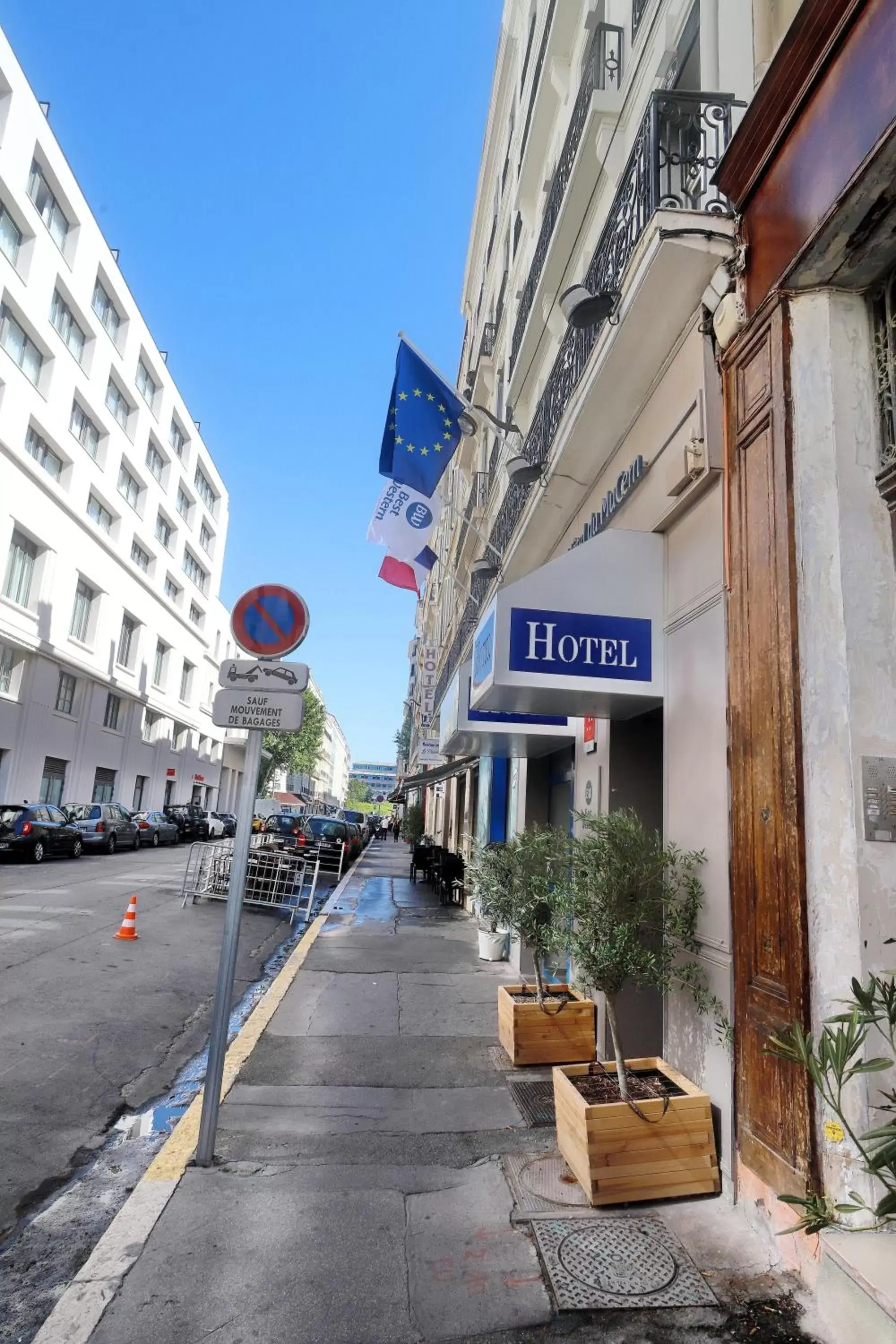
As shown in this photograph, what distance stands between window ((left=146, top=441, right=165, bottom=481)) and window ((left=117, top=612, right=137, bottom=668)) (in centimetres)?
862

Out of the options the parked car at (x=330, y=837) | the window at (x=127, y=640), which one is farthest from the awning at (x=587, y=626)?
the window at (x=127, y=640)

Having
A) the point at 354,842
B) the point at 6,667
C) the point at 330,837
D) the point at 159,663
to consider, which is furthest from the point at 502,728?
the point at 159,663

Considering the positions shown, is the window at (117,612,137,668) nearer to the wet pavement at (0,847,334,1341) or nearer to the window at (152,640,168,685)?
the window at (152,640,168,685)

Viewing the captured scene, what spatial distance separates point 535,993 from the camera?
621 centimetres

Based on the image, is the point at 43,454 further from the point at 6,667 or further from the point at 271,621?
the point at 271,621

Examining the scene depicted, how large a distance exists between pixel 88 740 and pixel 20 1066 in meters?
32.2

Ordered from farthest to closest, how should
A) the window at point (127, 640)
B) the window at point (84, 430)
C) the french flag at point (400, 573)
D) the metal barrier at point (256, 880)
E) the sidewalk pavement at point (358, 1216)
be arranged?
the window at point (127, 640) → the window at point (84, 430) → the metal barrier at point (256, 880) → the french flag at point (400, 573) → the sidewalk pavement at point (358, 1216)

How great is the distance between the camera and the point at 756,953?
351 centimetres

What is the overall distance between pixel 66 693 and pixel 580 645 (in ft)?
108

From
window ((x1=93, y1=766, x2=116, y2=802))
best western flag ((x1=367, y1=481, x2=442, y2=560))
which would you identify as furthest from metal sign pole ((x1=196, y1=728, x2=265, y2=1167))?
window ((x1=93, y1=766, x2=116, y2=802))

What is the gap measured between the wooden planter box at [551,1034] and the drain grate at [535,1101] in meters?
0.30

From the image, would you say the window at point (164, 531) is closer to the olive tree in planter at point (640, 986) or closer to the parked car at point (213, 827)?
the parked car at point (213, 827)

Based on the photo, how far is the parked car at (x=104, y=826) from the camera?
23906 millimetres

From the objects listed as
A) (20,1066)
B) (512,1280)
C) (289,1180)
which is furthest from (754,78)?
(20,1066)
